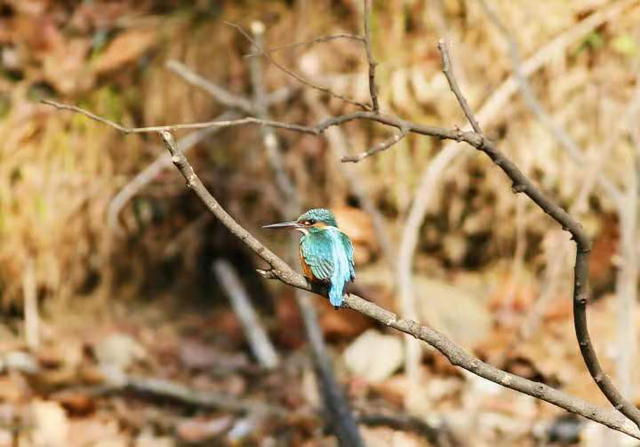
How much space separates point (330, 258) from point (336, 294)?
A: 0.48 feet

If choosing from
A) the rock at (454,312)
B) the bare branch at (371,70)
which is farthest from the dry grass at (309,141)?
the bare branch at (371,70)

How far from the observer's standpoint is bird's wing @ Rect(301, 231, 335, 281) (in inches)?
69.1

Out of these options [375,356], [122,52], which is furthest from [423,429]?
[122,52]

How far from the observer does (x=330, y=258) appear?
180 centimetres

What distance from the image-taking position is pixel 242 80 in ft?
15.3

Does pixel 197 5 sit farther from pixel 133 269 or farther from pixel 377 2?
pixel 133 269

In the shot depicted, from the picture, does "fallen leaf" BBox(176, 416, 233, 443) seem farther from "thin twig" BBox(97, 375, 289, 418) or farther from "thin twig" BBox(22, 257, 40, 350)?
"thin twig" BBox(22, 257, 40, 350)

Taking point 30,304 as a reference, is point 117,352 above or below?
below

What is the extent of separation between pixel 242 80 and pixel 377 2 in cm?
85

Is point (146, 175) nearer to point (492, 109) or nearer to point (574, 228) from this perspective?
point (492, 109)

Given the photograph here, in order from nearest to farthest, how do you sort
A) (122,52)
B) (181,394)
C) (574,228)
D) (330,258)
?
(574,228) < (330,258) < (181,394) < (122,52)

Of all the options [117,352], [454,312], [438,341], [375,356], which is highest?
[454,312]

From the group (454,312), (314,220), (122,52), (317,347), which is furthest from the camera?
(122,52)

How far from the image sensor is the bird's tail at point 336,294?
1.64 metres
